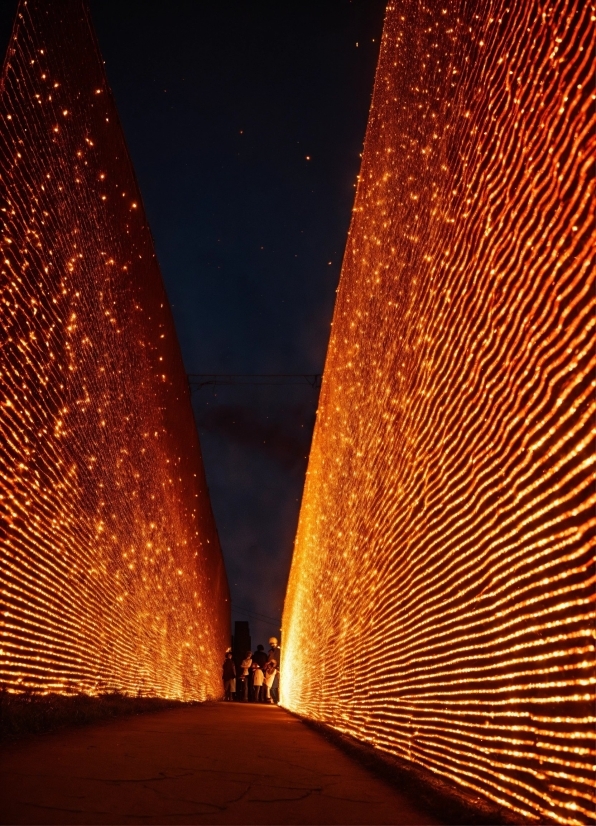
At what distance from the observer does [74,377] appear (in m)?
5.92

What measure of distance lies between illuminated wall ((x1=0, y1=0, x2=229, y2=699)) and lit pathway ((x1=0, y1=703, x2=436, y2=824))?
105 centimetres

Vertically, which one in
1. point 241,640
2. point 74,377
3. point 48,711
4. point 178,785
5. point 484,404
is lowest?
point 178,785

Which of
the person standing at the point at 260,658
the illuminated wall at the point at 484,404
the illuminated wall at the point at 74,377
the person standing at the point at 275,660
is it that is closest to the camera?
the illuminated wall at the point at 484,404

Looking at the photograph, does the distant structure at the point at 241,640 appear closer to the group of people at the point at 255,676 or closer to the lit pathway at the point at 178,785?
the group of people at the point at 255,676

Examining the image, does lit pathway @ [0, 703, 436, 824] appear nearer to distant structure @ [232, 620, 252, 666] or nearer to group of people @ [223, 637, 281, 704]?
group of people @ [223, 637, 281, 704]

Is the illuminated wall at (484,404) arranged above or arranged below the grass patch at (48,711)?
above

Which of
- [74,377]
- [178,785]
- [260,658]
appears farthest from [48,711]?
[260,658]

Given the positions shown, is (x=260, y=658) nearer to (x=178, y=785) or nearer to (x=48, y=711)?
(x=48, y=711)

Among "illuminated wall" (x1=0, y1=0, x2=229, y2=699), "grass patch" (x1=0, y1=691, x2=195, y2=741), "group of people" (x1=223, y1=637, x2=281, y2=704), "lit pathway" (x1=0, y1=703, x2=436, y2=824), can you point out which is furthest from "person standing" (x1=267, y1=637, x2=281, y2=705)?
"lit pathway" (x1=0, y1=703, x2=436, y2=824)

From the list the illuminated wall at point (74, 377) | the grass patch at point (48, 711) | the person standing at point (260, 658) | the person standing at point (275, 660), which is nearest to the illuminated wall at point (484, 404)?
the grass patch at point (48, 711)

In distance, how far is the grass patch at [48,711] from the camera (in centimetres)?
404

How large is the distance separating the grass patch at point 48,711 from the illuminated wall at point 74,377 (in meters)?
0.20

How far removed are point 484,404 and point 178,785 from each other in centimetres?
205

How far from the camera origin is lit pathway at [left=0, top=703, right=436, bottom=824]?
251 cm
